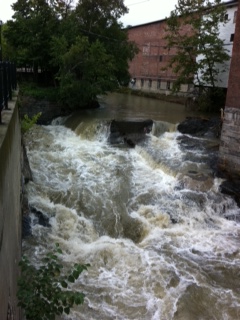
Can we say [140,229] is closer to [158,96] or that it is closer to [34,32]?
[34,32]

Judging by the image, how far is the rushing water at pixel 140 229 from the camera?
19.7 feet

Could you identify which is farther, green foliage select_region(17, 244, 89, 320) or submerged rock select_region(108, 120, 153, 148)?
submerged rock select_region(108, 120, 153, 148)

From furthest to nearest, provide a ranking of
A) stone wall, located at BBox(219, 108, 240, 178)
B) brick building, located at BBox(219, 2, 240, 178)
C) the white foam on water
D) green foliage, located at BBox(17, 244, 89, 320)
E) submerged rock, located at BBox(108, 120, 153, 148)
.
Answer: submerged rock, located at BBox(108, 120, 153, 148)
stone wall, located at BBox(219, 108, 240, 178)
brick building, located at BBox(219, 2, 240, 178)
the white foam on water
green foliage, located at BBox(17, 244, 89, 320)

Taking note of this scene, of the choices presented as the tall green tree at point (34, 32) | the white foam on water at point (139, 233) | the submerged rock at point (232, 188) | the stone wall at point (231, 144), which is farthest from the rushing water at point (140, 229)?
the tall green tree at point (34, 32)

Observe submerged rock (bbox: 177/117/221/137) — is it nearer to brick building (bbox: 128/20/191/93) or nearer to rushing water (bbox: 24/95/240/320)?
rushing water (bbox: 24/95/240/320)

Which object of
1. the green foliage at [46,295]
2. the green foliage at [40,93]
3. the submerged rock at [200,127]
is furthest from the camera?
the green foliage at [40,93]

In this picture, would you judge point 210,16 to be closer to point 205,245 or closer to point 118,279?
point 205,245

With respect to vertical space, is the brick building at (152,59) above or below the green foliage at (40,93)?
above

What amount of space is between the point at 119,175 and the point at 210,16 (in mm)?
13930

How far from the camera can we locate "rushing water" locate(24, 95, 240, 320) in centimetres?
602

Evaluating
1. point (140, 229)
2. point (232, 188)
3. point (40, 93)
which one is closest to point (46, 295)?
point (140, 229)

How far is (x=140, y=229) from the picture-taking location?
836 cm

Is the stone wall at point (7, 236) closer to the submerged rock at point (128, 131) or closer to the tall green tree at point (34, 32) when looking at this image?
the submerged rock at point (128, 131)

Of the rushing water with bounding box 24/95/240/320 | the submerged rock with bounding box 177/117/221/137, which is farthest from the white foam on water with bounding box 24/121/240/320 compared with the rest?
the submerged rock with bounding box 177/117/221/137
